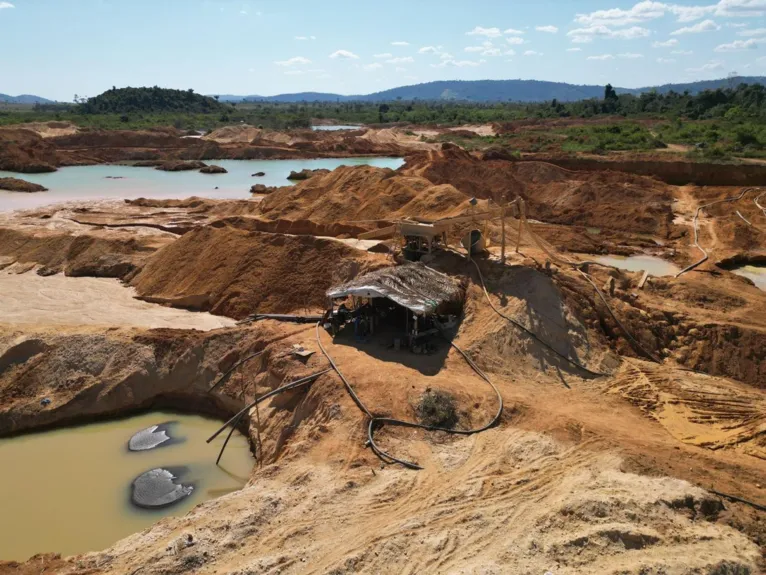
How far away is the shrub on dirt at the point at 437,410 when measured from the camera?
461 inches

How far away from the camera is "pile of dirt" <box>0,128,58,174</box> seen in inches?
1989

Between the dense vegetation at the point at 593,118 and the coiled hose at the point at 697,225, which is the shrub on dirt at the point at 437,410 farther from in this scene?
the dense vegetation at the point at 593,118

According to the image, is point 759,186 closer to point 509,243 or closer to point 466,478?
point 509,243

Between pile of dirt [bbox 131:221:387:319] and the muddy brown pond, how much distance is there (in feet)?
17.3

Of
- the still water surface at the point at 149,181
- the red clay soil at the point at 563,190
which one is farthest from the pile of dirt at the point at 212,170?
the red clay soil at the point at 563,190

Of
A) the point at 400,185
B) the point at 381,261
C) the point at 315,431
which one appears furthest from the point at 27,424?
the point at 400,185

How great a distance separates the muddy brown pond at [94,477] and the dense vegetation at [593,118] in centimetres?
4008

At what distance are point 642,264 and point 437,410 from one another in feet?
55.6

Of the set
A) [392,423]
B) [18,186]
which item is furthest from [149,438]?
[18,186]

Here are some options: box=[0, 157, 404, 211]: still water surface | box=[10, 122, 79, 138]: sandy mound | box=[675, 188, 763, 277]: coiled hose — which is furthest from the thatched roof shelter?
box=[10, 122, 79, 138]: sandy mound

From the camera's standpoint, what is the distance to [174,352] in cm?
1582

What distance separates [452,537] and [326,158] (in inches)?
2247

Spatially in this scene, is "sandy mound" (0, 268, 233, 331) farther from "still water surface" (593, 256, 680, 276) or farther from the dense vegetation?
the dense vegetation

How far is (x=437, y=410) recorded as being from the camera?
1184 cm
